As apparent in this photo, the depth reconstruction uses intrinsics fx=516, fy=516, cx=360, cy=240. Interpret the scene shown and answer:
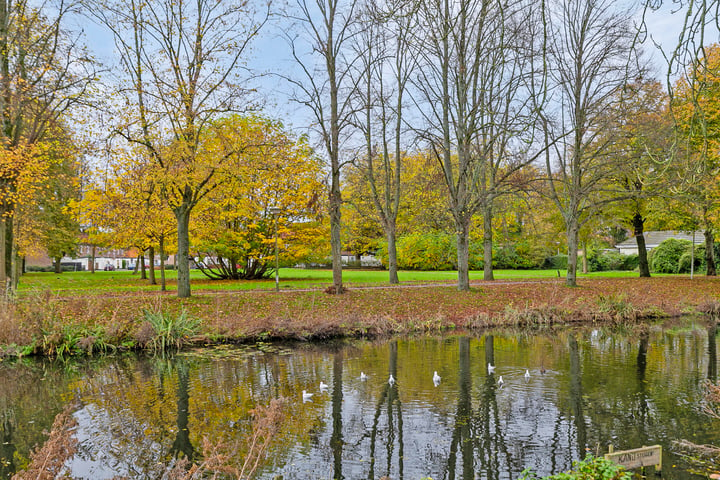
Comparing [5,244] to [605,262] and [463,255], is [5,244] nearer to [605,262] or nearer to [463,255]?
[463,255]

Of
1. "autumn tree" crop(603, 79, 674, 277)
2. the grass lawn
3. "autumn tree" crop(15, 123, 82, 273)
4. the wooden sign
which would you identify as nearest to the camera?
the wooden sign

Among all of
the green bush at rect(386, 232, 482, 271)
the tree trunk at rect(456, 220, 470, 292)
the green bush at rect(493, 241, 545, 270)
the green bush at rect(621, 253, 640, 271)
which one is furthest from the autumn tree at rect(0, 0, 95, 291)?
the green bush at rect(621, 253, 640, 271)

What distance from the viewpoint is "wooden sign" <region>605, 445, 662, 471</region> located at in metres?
5.20

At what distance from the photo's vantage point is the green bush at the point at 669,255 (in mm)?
41406

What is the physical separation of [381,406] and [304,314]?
8.12m

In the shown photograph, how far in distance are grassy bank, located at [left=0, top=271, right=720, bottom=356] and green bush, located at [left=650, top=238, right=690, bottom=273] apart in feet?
61.8

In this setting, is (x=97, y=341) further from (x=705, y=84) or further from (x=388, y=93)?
(x=388, y=93)

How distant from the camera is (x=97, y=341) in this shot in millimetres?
13828

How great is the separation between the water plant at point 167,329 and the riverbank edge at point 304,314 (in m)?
0.03

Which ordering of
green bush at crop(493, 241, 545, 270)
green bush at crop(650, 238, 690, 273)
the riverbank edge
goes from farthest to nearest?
green bush at crop(493, 241, 545, 270), green bush at crop(650, 238, 690, 273), the riverbank edge

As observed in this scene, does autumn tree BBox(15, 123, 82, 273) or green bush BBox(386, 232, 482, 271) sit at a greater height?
autumn tree BBox(15, 123, 82, 273)

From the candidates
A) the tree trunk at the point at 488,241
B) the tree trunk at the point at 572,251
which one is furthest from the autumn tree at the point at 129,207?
the tree trunk at the point at 572,251

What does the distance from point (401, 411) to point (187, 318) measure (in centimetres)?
899

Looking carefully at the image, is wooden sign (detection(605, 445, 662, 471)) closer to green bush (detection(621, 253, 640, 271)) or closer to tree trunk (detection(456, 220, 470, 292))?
tree trunk (detection(456, 220, 470, 292))
